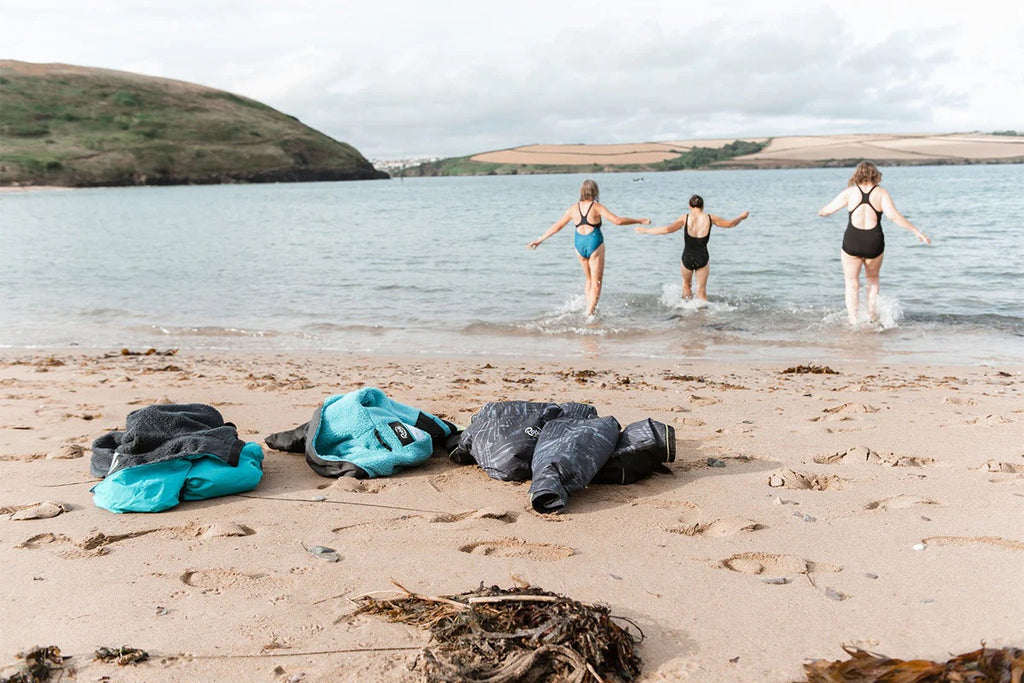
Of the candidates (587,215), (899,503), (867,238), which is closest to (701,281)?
(587,215)

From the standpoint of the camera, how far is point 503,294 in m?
15.8

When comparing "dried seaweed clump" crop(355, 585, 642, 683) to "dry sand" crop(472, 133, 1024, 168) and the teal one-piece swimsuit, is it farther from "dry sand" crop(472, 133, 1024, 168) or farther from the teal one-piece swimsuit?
"dry sand" crop(472, 133, 1024, 168)

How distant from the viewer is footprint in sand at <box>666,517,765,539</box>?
13.1 feet

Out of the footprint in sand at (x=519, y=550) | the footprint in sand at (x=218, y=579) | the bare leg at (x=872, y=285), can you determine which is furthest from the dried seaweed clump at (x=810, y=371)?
the footprint in sand at (x=218, y=579)

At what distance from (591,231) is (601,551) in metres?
9.40

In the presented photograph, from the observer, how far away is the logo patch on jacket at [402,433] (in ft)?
17.0

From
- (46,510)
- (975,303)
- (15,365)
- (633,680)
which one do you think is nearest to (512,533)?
(633,680)

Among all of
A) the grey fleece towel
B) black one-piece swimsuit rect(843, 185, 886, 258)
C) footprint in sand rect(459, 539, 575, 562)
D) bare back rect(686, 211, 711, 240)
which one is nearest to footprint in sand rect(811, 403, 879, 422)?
footprint in sand rect(459, 539, 575, 562)

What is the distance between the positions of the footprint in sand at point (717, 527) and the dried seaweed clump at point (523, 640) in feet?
3.30

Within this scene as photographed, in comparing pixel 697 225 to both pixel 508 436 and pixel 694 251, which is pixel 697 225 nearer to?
pixel 694 251

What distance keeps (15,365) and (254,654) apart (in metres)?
8.24

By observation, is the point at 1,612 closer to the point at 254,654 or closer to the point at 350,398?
the point at 254,654

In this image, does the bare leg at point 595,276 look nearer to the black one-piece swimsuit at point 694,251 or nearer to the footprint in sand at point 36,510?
the black one-piece swimsuit at point 694,251

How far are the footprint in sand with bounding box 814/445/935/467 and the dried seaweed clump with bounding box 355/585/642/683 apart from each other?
2570 mm
